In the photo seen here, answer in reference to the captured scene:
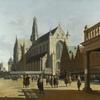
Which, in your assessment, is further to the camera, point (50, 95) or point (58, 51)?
point (58, 51)

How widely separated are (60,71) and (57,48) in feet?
47.0

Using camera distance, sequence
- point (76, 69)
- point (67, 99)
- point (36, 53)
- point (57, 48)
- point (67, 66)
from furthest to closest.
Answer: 1. point (36, 53)
2. point (57, 48)
3. point (67, 66)
4. point (76, 69)
5. point (67, 99)

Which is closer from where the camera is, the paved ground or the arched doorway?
the paved ground

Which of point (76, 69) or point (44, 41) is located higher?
point (44, 41)

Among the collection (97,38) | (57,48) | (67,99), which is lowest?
(67,99)

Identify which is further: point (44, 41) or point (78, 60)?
point (44, 41)

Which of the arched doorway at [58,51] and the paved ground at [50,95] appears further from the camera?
the arched doorway at [58,51]

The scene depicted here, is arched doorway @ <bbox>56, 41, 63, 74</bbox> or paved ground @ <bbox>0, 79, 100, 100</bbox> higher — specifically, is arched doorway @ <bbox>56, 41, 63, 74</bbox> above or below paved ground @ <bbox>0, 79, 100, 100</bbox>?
above

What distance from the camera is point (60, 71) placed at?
460 ft

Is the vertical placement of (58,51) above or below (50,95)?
above

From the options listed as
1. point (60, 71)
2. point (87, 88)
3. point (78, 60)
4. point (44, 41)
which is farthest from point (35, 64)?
point (87, 88)

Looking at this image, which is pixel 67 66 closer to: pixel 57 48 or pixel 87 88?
pixel 57 48

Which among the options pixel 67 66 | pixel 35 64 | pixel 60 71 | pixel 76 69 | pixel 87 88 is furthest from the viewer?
pixel 35 64

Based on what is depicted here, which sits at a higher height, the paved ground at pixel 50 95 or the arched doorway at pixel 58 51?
the arched doorway at pixel 58 51
